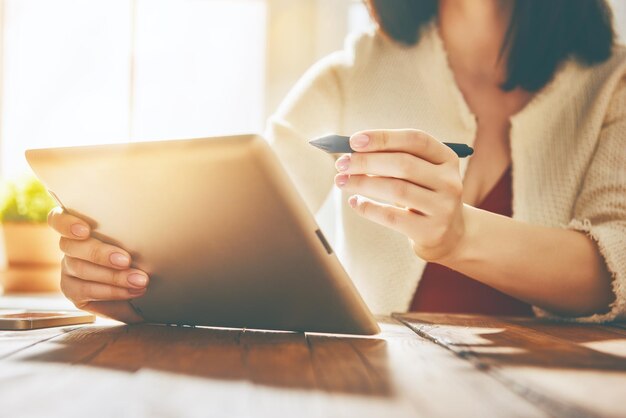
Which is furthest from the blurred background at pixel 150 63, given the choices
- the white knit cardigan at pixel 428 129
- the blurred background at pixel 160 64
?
the white knit cardigan at pixel 428 129

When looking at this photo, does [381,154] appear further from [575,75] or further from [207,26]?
[207,26]

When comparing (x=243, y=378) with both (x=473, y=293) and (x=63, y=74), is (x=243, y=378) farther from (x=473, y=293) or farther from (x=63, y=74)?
(x=63, y=74)

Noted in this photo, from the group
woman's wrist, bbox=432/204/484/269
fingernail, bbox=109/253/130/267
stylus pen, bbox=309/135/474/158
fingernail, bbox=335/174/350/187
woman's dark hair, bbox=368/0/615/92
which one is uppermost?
woman's dark hair, bbox=368/0/615/92

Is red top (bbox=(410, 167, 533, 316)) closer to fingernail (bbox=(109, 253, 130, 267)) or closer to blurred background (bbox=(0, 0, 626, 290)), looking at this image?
fingernail (bbox=(109, 253, 130, 267))

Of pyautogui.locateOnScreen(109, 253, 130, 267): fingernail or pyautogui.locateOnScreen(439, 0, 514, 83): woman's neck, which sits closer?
pyautogui.locateOnScreen(109, 253, 130, 267): fingernail

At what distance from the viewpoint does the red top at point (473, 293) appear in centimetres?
100

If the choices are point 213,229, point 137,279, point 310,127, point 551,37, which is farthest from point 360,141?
point 551,37

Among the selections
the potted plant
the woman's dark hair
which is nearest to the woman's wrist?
the woman's dark hair

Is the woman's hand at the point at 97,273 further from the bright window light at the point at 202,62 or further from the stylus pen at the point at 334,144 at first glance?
the bright window light at the point at 202,62

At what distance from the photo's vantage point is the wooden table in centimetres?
27

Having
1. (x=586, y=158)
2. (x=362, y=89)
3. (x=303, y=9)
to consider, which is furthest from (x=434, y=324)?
(x=303, y=9)

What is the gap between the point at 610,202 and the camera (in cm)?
82

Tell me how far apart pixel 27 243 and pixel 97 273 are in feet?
3.91

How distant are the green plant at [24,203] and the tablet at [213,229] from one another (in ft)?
3.89
